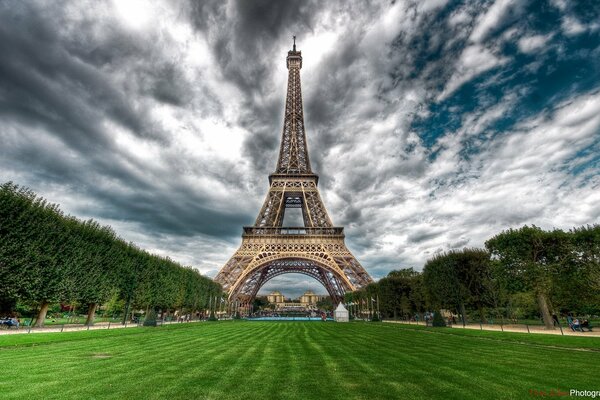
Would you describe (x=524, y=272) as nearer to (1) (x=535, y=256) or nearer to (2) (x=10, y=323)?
(1) (x=535, y=256)

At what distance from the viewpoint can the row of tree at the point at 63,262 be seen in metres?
19.7

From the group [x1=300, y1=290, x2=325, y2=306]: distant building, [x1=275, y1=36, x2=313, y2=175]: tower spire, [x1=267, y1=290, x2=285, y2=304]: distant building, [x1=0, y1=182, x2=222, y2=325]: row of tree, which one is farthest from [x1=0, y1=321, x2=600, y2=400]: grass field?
[x1=267, y1=290, x2=285, y2=304]: distant building

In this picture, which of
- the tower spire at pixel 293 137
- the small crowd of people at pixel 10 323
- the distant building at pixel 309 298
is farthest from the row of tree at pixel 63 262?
the distant building at pixel 309 298

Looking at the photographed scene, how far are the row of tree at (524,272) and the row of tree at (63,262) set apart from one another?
32.9 metres

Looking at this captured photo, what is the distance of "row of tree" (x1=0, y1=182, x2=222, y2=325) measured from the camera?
19.7 metres

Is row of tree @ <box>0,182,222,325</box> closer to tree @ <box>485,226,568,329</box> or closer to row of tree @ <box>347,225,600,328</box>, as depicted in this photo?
row of tree @ <box>347,225,600,328</box>

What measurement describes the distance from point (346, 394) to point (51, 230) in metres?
25.0

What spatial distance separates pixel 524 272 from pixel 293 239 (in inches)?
1347

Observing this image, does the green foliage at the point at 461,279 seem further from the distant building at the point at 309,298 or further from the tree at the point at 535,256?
the distant building at the point at 309,298

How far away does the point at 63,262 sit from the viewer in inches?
935

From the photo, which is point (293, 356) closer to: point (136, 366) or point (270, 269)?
point (136, 366)

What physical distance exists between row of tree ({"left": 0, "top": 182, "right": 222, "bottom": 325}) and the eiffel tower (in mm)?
15585

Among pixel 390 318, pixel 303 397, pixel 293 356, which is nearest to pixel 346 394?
pixel 303 397

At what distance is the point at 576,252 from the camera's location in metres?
26.0
